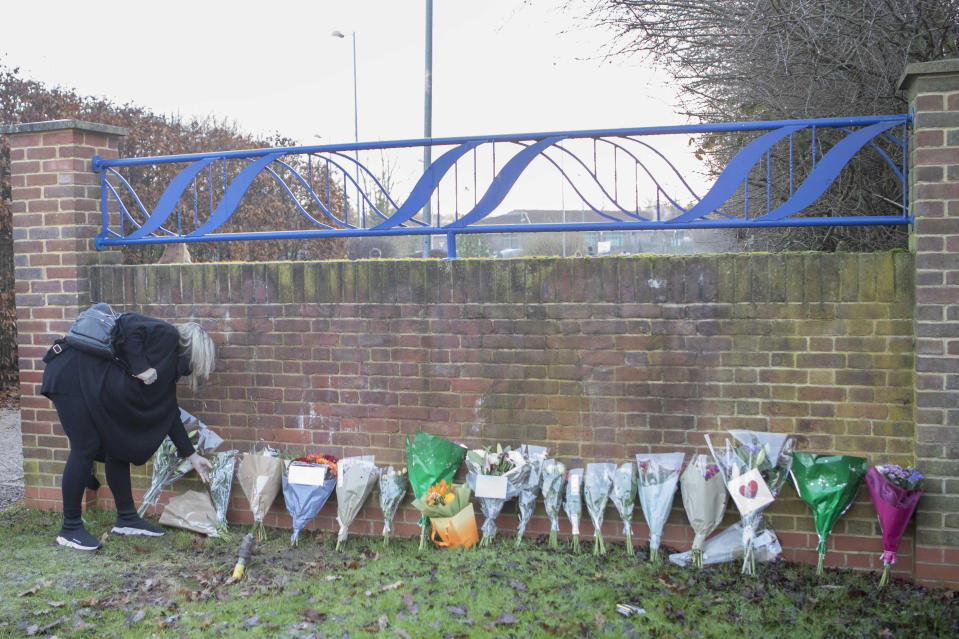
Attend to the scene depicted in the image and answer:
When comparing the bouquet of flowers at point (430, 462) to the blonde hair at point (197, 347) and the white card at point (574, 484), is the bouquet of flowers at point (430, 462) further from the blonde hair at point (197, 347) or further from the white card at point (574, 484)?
the blonde hair at point (197, 347)

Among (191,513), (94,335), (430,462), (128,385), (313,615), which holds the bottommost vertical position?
(313,615)

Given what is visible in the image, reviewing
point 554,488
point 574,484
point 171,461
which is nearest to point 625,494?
point 574,484

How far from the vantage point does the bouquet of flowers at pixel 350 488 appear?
4980 millimetres

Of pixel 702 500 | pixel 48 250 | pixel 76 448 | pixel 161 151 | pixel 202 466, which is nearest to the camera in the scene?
pixel 702 500

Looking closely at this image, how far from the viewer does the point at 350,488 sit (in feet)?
16.3

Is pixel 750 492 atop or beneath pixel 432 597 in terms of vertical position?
atop

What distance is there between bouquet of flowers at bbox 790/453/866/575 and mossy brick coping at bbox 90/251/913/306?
2.53ft

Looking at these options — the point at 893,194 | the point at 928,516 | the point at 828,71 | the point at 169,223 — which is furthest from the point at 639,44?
the point at 169,223

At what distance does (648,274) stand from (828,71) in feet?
7.60

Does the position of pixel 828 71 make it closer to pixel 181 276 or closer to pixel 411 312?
pixel 411 312

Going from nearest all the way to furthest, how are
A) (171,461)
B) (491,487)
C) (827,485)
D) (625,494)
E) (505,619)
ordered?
(505,619) → (827,485) → (625,494) → (491,487) → (171,461)

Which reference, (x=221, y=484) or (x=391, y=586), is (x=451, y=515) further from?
(x=221, y=484)

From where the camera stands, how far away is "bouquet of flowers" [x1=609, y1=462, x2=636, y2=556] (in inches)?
182

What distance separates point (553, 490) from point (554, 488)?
13mm
